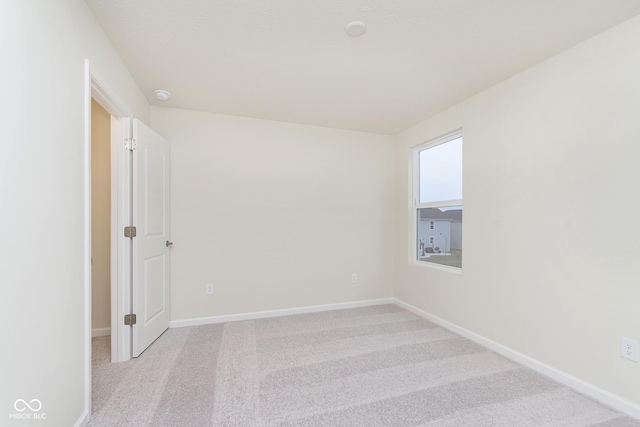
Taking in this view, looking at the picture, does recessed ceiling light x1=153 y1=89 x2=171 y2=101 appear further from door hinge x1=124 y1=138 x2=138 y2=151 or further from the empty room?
door hinge x1=124 y1=138 x2=138 y2=151

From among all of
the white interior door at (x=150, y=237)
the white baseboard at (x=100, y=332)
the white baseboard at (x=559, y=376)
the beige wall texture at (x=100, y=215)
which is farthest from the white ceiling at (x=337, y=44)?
the white baseboard at (x=100, y=332)

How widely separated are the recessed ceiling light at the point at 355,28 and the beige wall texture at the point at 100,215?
2564 millimetres

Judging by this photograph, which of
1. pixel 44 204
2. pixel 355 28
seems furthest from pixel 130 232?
pixel 355 28

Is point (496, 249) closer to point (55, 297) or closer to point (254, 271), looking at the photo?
point (254, 271)

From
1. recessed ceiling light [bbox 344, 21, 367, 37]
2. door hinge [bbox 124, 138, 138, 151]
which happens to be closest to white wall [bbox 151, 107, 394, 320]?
door hinge [bbox 124, 138, 138, 151]

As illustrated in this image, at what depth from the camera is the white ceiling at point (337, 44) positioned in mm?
1561

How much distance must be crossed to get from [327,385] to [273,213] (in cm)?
196

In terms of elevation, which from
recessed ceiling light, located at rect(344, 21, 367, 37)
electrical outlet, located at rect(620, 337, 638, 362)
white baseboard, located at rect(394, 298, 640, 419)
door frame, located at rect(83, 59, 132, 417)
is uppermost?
recessed ceiling light, located at rect(344, 21, 367, 37)

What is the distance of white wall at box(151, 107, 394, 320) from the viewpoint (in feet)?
9.77

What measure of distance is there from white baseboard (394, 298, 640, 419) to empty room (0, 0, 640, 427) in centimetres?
1

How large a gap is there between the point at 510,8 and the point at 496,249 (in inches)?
71.4

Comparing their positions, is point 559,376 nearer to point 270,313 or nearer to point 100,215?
point 270,313

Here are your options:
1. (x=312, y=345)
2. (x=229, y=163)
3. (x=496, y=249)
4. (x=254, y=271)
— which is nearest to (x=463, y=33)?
(x=496, y=249)

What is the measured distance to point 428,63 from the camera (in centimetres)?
209
